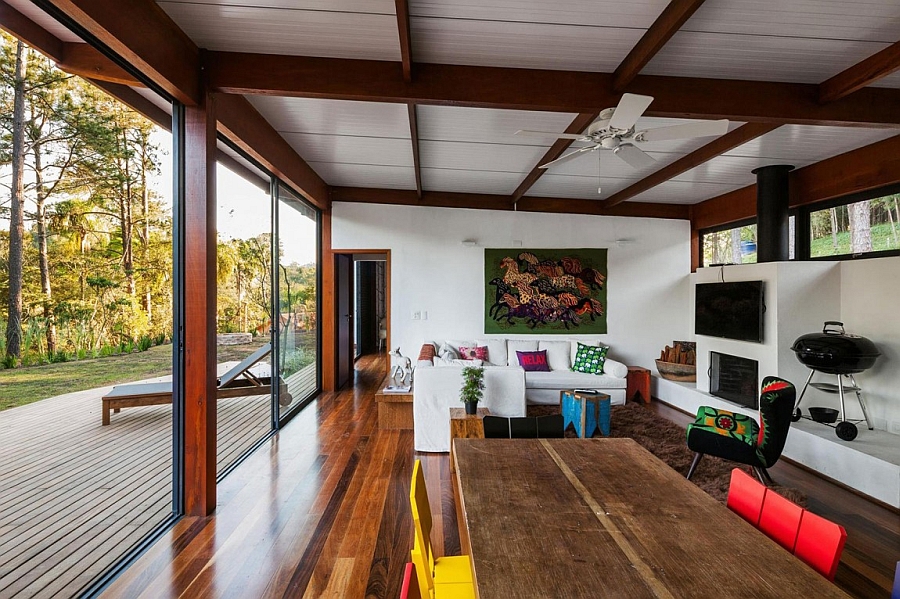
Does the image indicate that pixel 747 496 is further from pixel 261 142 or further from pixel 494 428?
pixel 261 142

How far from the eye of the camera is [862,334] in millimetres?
4230

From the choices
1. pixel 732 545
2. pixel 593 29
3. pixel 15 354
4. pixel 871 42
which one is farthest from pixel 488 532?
pixel 871 42

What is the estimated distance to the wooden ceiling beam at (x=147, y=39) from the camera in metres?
2.03

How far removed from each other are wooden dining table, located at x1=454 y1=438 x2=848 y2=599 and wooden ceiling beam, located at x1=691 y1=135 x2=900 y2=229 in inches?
157

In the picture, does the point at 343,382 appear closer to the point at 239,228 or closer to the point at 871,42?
the point at 239,228

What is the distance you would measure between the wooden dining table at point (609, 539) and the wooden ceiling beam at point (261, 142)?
2.92m

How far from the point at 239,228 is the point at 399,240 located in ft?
10.4

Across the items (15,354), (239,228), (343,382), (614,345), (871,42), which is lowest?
(343,382)

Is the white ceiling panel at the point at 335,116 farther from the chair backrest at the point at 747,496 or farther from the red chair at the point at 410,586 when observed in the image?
the red chair at the point at 410,586

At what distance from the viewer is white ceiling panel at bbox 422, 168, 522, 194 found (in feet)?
19.0

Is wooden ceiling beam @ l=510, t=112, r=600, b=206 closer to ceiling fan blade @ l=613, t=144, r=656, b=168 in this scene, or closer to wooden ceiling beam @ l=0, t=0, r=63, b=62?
ceiling fan blade @ l=613, t=144, r=656, b=168

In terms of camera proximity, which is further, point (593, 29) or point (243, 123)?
point (243, 123)

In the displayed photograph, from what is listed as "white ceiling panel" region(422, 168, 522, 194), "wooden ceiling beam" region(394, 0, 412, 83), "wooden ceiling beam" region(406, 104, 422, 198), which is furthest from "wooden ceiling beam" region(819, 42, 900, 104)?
"white ceiling panel" region(422, 168, 522, 194)

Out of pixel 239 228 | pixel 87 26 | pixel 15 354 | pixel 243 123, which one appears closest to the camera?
pixel 15 354
